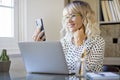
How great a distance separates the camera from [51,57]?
159 cm

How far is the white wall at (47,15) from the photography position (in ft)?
9.84

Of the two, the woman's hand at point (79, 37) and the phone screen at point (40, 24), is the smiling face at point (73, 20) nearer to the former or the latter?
the woman's hand at point (79, 37)

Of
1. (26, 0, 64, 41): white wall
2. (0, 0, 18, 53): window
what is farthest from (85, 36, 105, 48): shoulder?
(0, 0, 18, 53): window

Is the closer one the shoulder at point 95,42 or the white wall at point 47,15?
the shoulder at point 95,42

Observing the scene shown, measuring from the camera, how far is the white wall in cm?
300

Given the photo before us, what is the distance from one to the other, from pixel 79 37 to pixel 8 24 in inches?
44.9

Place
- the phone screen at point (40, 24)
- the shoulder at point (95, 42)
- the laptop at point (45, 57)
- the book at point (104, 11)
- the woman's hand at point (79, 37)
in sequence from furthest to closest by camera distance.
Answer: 1. the book at point (104, 11)
2. the phone screen at point (40, 24)
3. the woman's hand at point (79, 37)
4. the shoulder at point (95, 42)
5. the laptop at point (45, 57)

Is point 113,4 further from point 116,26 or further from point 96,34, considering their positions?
point 96,34

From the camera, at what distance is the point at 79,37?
7.22ft

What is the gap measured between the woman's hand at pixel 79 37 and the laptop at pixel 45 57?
603 mm

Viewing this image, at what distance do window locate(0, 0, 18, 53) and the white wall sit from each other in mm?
149

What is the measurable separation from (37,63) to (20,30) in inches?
59.7

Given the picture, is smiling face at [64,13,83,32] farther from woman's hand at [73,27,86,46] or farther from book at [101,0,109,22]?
book at [101,0,109,22]

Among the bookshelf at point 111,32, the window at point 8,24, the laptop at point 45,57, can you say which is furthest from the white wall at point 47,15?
the laptop at point 45,57
